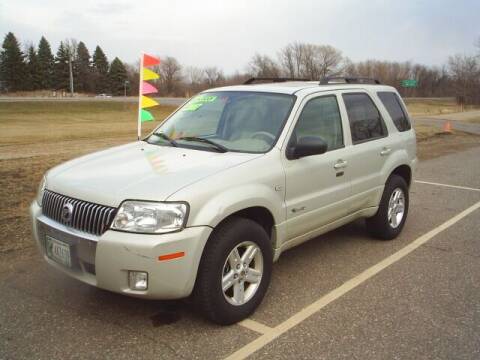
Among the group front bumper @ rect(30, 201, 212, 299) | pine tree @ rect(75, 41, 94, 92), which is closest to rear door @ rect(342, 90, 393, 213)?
front bumper @ rect(30, 201, 212, 299)

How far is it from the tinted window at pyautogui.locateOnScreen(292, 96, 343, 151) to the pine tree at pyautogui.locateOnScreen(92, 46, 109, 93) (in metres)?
96.5

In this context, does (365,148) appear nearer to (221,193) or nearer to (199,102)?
(199,102)

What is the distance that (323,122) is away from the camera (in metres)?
4.47

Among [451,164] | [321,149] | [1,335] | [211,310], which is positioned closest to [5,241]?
[1,335]

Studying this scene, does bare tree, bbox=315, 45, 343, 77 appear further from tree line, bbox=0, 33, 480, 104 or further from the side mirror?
the side mirror

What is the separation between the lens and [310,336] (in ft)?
10.9

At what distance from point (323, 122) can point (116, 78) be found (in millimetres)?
98166

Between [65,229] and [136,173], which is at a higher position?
[136,173]

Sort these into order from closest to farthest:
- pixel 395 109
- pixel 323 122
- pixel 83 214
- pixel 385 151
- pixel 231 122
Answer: pixel 83 214 < pixel 231 122 < pixel 323 122 < pixel 385 151 < pixel 395 109

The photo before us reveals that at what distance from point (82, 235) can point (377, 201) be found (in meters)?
3.24

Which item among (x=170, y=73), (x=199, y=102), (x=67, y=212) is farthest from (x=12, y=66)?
(x=67, y=212)

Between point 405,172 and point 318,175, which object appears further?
point 405,172

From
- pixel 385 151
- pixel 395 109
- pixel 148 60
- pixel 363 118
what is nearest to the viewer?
pixel 363 118

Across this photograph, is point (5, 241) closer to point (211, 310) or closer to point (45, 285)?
point (45, 285)
